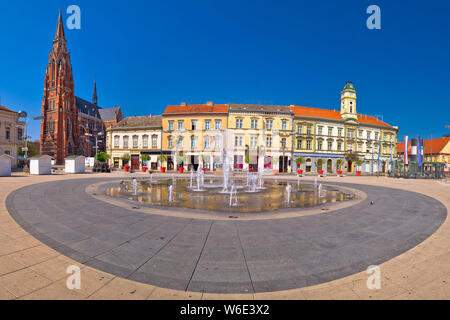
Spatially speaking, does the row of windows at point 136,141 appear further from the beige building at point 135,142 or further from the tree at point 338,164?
the tree at point 338,164

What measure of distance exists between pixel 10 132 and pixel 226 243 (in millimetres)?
52742

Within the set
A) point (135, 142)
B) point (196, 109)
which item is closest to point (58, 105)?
point (135, 142)

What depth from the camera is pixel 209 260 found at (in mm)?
4027

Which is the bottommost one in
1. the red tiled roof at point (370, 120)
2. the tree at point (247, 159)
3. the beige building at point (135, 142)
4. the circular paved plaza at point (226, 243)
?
the circular paved plaza at point (226, 243)

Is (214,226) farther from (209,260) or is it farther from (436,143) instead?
(436,143)

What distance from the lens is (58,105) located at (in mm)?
63438

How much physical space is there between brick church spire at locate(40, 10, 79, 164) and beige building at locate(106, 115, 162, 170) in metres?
28.9

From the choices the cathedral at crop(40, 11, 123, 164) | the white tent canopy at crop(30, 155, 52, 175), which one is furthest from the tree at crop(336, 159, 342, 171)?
the cathedral at crop(40, 11, 123, 164)

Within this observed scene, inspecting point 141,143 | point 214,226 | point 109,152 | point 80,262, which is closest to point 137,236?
point 80,262

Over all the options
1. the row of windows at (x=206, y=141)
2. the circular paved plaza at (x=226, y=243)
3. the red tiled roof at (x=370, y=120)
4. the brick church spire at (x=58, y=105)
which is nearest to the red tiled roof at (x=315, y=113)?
the red tiled roof at (x=370, y=120)

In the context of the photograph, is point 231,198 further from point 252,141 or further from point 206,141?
point 206,141

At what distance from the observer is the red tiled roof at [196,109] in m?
42.7

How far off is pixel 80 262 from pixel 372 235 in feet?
22.5

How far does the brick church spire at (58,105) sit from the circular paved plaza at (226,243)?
230 ft
